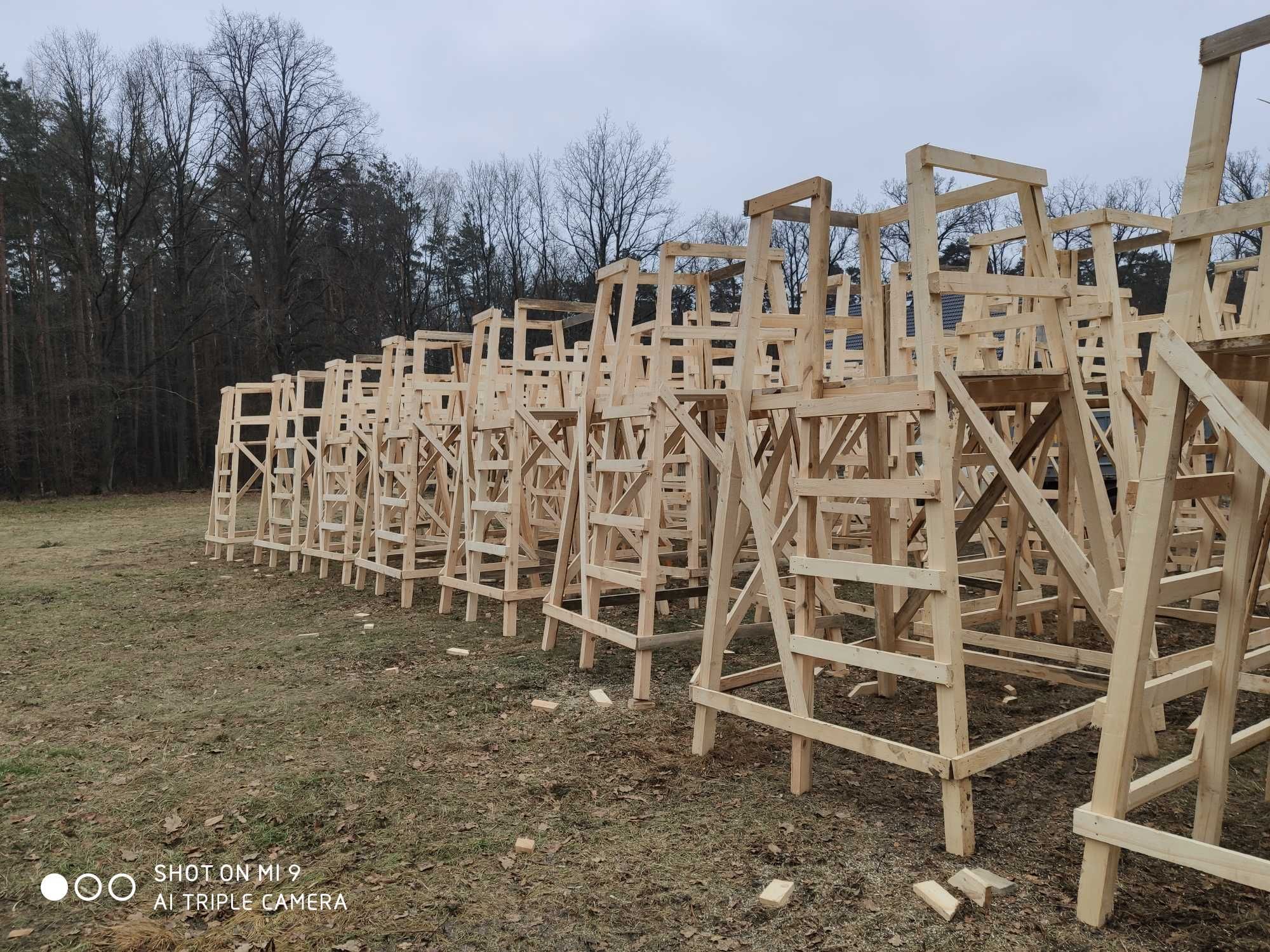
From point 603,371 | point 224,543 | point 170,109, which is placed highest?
point 170,109

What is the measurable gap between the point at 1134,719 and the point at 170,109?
100.0 ft

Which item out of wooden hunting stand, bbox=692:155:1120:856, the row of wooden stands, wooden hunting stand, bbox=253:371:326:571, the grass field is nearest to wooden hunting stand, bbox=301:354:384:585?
wooden hunting stand, bbox=253:371:326:571

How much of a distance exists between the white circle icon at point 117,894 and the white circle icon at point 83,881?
0.03 metres

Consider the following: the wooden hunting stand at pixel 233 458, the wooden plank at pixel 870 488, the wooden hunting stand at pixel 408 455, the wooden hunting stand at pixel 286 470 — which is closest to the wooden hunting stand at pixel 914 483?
the wooden plank at pixel 870 488

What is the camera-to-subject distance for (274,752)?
13.2ft

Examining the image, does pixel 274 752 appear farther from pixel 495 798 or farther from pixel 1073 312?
pixel 1073 312

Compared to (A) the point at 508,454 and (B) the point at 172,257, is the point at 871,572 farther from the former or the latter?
(B) the point at 172,257

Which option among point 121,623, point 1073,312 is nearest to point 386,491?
point 121,623

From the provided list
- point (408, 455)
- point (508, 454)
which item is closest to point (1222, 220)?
point (508, 454)

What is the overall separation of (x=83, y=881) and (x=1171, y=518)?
11.8ft

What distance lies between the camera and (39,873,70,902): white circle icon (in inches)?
106

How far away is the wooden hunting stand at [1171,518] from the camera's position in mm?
2230

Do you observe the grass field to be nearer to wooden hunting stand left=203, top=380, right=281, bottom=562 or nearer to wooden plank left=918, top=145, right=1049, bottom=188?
wooden plank left=918, top=145, right=1049, bottom=188

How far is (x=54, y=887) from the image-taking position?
2738 mm
